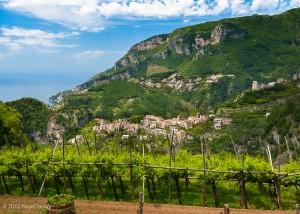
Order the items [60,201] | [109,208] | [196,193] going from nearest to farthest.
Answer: [60,201] < [109,208] < [196,193]

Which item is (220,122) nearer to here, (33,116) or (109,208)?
(33,116)

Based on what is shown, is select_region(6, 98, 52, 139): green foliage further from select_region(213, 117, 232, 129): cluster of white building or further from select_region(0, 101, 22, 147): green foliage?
select_region(0, 101, 22, 147): green foliage

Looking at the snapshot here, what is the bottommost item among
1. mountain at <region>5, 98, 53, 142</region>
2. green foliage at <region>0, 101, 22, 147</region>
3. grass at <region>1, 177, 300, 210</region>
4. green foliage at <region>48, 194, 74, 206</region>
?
grass at <region>1, 177, 300, 210</region>

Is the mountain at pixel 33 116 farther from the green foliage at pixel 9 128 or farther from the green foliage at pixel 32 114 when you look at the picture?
the green foliage at pixel 9 128

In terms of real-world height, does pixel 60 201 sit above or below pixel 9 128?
below

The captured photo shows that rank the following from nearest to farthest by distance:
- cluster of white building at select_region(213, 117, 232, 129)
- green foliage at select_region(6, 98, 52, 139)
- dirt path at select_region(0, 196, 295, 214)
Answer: dirt path at select_region(0, 196, 295, 214) < cluster of white building at select_region(213, 117, 232, 129) < green foliage at select_region(6, 98, 52, 139)

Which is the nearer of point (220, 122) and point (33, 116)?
point (220, 122)

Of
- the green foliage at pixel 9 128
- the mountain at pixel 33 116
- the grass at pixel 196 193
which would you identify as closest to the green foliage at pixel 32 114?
the mountain at pixel 33 116

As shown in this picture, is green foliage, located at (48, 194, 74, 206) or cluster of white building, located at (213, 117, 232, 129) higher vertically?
cluster of white building, located at (213, 117, 232, 129)

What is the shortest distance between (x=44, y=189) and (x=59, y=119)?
12720 cm

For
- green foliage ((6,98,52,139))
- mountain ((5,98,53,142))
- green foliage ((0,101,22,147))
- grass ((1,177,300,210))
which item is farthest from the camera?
green foliage ((6,98,52,139))

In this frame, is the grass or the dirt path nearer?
the dirt path

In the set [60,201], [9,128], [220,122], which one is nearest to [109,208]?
[60,201]

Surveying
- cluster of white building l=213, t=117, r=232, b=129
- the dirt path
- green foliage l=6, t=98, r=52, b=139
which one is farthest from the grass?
green foliage l=6, t=98, r=52, b=139
